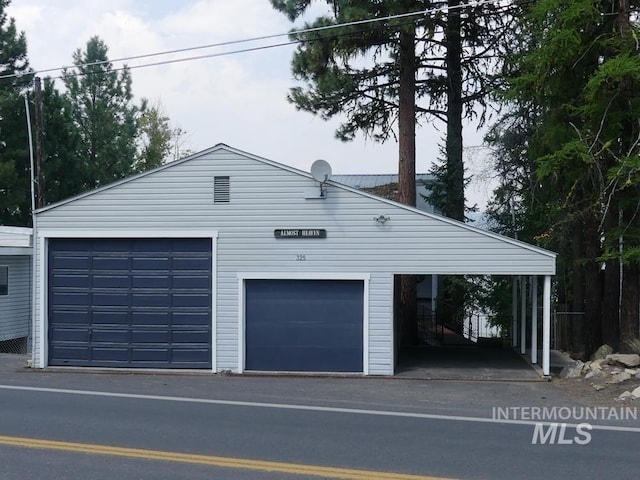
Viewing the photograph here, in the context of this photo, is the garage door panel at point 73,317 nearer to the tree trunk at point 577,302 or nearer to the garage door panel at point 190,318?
the garage door panel at point 190,318

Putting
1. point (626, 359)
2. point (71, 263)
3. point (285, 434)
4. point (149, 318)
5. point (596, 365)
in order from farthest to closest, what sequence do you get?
point (71, 263) → point (149, 318) → point (596, 365) → point (626, 359) → point (285, 434)

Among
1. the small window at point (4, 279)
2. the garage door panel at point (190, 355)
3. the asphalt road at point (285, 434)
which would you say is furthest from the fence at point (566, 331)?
the small window at point (4, 279)

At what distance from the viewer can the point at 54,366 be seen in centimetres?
1688

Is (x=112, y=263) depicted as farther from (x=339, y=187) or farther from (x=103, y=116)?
(x=103, y=116)

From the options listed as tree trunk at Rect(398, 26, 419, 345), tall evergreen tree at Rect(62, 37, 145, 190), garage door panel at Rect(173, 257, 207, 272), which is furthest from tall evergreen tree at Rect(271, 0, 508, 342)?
tall evergreen tree at Rect(62, 37, 145, 190)

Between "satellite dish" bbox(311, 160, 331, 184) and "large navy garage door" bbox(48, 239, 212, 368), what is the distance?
286 centimetres

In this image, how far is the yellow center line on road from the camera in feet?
24.8

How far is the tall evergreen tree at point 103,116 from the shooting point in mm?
44281

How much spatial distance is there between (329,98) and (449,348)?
904cm

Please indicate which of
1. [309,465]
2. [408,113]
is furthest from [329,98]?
[309,465]

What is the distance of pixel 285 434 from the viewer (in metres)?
9.57

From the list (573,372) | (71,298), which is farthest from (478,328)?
(71,298)

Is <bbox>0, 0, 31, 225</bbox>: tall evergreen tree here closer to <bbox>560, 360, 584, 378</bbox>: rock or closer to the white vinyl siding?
the white vinyl siding

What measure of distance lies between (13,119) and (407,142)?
20260mm
